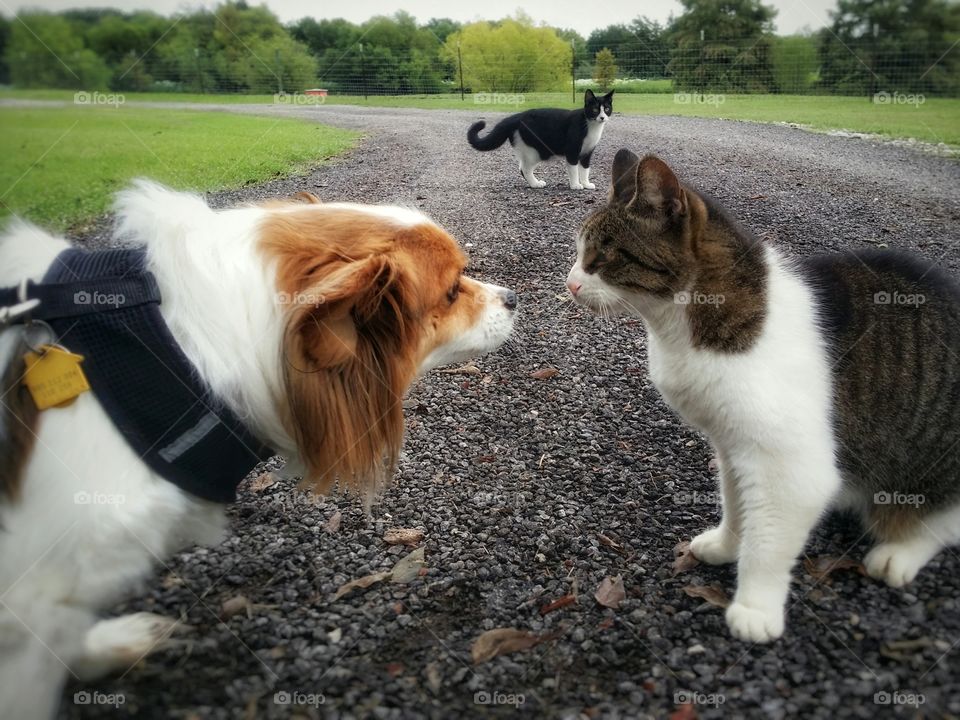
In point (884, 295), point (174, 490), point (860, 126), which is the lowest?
point (174, 490)

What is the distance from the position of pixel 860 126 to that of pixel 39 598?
16.1 ft

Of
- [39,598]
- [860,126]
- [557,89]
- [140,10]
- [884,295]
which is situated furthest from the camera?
[557,89]

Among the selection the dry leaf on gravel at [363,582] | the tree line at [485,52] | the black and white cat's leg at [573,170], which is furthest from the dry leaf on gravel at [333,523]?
the black and white cat's leg at [573,170]

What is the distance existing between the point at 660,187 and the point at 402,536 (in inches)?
81.2

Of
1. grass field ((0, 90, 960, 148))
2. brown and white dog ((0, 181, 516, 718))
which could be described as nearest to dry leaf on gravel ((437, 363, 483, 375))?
grass field ((0, 90, 960, 148))

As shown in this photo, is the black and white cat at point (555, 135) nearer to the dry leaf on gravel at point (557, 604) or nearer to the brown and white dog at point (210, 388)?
the brown and white dog at point (210, 388)

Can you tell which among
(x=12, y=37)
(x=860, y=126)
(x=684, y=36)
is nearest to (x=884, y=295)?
(x=860, y=126)

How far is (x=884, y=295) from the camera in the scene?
254 cm

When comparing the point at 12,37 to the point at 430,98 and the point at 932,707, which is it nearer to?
the point at 430,98

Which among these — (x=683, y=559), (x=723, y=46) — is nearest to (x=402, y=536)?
(x=683, y=559)

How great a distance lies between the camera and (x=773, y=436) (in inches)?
88.4

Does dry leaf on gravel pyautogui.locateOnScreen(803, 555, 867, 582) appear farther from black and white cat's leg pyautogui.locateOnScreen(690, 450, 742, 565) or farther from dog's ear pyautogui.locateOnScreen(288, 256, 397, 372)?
dog's ear pyautogui.locateOnScreen(288, 256, 397, 372)

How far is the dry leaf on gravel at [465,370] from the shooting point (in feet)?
14.5

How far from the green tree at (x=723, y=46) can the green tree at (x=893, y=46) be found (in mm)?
377
